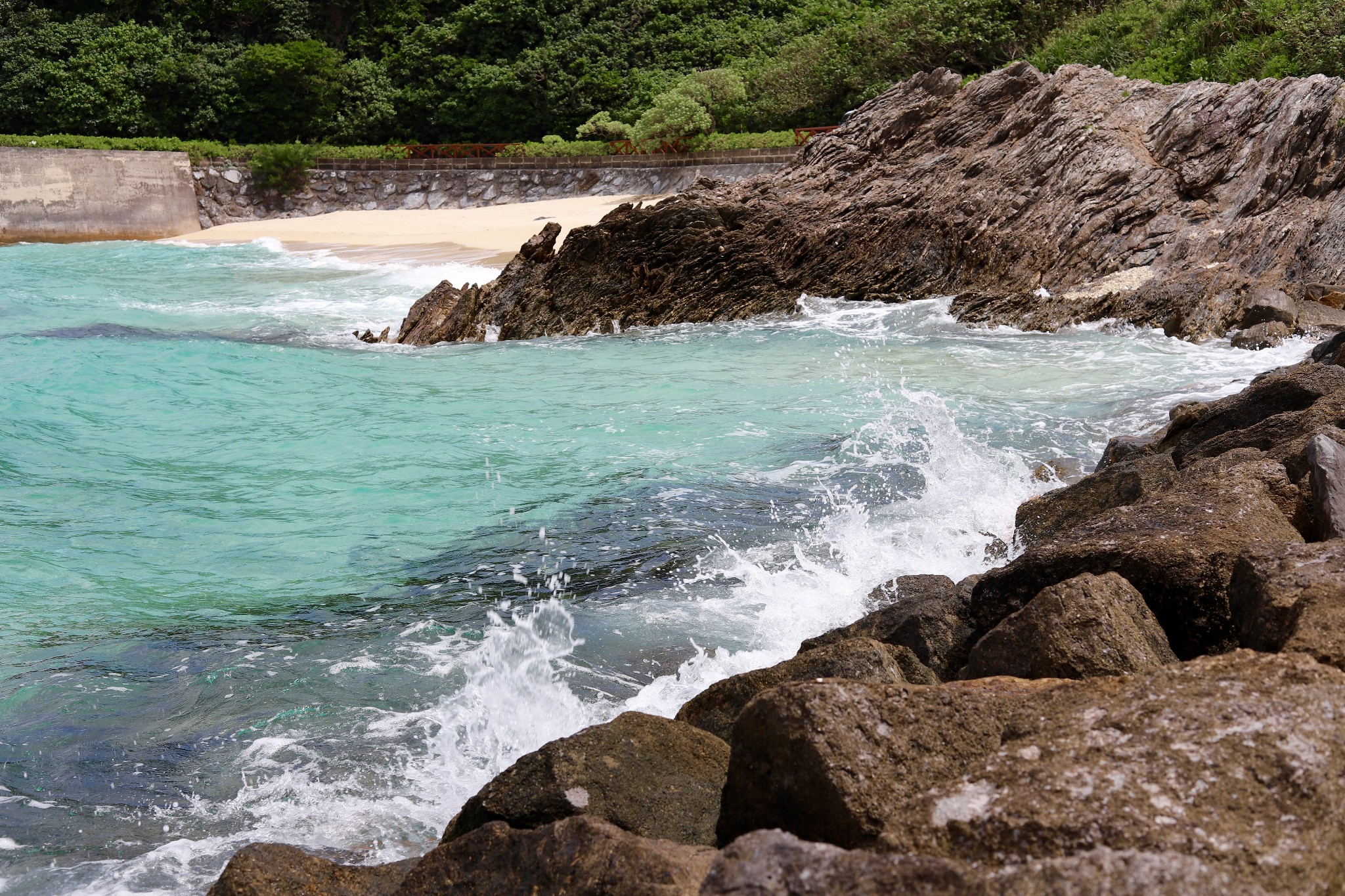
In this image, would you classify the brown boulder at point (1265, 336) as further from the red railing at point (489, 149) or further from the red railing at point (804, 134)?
the red railing at point (489, 149)

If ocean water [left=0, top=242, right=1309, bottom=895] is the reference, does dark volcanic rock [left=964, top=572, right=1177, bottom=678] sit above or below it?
above

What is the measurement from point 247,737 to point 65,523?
4.79 meters

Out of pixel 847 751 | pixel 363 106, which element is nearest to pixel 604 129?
pixel 363 106

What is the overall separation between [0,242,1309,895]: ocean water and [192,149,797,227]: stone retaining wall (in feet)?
63.3

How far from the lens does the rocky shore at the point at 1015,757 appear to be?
6.86ft

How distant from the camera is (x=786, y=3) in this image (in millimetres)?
42312

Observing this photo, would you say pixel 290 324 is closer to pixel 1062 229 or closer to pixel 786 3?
pixel 1062 229

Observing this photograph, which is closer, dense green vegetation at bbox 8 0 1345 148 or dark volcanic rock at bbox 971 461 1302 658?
dark volcanic rock at bbox 971 461 1302 658

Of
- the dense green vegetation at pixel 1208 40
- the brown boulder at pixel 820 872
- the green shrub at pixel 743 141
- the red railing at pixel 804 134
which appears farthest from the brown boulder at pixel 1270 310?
the green shrub at pixel 743 141

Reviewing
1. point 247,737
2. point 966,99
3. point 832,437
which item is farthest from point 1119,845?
point 966,99

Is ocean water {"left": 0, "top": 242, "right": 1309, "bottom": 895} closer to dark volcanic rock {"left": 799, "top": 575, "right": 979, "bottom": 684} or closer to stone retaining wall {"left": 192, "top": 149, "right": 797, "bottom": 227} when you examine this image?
dark volcanic rock {"left": 799, "top": 575, "right": 979, "bottom": 684}

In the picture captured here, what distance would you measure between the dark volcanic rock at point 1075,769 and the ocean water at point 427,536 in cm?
188

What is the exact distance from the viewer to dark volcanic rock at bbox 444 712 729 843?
326 cm

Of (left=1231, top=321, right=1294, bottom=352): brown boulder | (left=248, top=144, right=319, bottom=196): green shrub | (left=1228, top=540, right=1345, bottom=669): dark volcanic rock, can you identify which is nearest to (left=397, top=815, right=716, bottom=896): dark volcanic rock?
(left=1228, top=540, right=1345, bottom=669): dark volcanic rock
